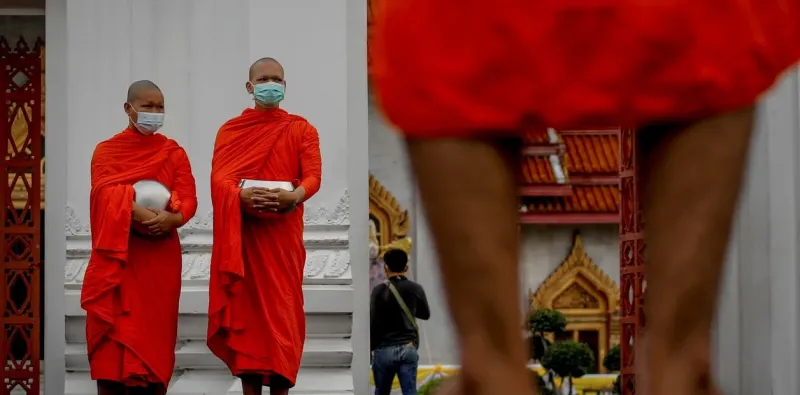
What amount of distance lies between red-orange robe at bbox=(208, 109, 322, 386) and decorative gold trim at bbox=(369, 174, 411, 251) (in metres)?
10.6

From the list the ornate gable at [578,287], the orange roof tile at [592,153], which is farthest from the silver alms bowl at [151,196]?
the orange roof tile at [592,153]

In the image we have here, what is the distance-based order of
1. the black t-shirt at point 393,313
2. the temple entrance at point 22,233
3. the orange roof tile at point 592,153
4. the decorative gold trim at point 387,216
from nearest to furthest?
the temple entrance at point 22,233
the black t-shirt at point 393,313
the decorative gold trim at point 387,216
the orange roof tile at point 592,153

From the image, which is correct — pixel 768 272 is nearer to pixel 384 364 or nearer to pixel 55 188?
pixel 384 364

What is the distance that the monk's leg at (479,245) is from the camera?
183cm

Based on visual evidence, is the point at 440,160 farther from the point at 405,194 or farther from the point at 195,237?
the point at 405,194

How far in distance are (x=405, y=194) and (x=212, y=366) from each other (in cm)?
960

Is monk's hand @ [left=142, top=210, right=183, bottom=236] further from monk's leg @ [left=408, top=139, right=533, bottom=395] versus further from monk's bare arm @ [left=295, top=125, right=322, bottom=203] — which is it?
monk's leg @ [left=408, top=139, right=533, bottom=395]

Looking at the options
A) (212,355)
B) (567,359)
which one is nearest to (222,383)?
(212,355)

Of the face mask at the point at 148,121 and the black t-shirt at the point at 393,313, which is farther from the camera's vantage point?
the black t-shirt at the point at 393,313

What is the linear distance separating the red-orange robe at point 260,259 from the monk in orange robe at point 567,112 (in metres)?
4.74

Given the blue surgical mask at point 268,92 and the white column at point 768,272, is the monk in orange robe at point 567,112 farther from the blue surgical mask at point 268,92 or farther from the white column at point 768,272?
the white column at point 768,272

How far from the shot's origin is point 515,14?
5.93 ft

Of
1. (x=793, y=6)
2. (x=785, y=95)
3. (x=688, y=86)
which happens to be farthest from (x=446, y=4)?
(x=785, y=95)

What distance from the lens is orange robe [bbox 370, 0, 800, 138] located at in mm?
1810
